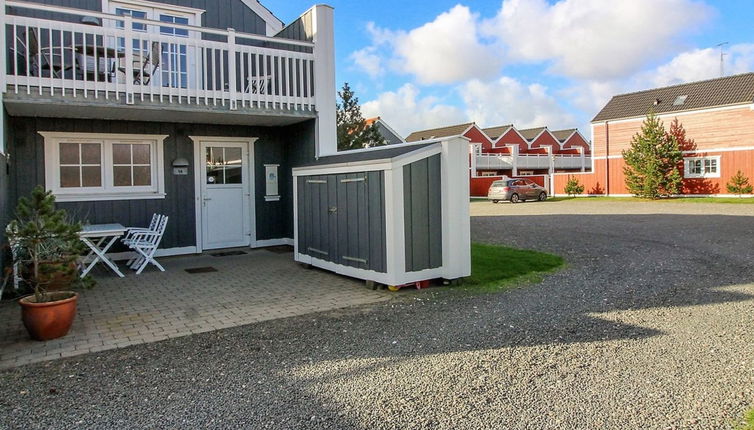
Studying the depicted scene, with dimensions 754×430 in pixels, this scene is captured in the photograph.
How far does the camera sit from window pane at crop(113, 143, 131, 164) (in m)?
9.80

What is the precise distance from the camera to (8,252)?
293 inches

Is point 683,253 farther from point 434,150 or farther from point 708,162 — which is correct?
point 708,162

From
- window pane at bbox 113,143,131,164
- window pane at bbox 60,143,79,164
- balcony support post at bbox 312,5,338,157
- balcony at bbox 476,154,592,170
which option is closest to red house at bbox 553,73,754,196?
balcony at bbox 476,154,592,170

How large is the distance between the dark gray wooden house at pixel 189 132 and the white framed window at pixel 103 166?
0.02m

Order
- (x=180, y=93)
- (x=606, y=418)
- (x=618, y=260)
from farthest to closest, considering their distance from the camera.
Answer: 1. (x=618, y=260)
2. (x=180, y=93)
3. (x=606, y=418)

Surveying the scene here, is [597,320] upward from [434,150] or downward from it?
downward

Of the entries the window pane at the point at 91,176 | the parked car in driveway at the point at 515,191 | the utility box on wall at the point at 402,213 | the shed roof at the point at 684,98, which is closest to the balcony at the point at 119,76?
the window pane at the point at 91,176

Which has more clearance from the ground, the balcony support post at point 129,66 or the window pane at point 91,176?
the balcony support post at point 129,66

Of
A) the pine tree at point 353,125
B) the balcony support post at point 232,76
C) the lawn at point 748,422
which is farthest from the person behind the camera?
the pine tree at point 353,125

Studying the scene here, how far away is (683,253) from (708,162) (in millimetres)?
21542

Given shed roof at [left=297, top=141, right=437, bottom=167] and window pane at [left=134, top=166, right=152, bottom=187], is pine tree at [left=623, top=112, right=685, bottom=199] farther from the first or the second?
window pane at [left=134, top=166, right=152, bottom=187]

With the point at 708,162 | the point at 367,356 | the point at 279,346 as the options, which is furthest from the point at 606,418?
the point at 708,162

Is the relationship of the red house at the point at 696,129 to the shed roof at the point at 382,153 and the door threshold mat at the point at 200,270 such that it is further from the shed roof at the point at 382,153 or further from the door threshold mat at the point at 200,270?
the door threshold mat at the point at 200,270

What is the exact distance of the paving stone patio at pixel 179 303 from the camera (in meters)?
5.00
